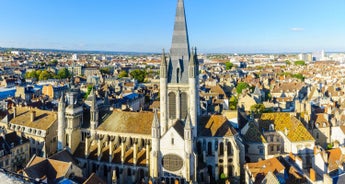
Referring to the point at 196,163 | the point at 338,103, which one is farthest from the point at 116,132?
the point at 338,103

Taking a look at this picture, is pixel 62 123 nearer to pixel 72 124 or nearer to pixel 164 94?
pixel 72 124

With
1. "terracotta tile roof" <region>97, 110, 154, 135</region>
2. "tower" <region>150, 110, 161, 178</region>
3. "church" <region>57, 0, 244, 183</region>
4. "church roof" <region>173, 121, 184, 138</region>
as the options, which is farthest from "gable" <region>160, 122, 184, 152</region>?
"terracotta tile roof" <region>97, 110, 154, 135</region>

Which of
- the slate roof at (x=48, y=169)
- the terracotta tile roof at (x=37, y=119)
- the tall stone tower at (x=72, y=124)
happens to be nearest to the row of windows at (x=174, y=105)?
the tall stone tower at (x=72, y=124)

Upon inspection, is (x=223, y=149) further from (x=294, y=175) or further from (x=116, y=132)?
(x=116, y=132)

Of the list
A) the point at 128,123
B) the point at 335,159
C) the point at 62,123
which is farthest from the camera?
the point at 62,123

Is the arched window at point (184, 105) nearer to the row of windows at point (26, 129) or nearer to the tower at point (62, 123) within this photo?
the tower at point (62, 123)

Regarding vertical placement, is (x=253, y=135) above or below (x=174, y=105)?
below

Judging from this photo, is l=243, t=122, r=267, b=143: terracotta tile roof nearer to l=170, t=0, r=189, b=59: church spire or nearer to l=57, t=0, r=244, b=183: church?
l=57, t=0, r=244, b=183: church

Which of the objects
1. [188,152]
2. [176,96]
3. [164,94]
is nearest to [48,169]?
[188,152]
